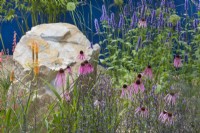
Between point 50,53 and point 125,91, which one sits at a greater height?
point 125,91

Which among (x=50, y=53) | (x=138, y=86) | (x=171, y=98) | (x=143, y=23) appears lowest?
(x=50, y=53)

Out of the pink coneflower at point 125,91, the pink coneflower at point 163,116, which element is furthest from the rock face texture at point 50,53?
the pink coneflower at point 163,116

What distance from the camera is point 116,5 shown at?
29.1ft

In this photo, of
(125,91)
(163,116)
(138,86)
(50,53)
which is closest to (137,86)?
(138,86)

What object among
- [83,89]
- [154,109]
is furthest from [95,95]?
[154,109]

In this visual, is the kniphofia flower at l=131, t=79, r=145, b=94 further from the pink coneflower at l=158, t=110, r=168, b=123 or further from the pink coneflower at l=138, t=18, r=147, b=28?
the pink coneflower at l=138, t=18, r=147, b=28

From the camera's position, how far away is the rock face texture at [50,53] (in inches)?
260

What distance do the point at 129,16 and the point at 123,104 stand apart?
3325mm

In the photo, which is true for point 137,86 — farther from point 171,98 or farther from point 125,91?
point 171,98

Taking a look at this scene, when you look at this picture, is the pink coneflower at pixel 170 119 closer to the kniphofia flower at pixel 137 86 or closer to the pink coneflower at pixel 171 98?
the pink coneflower at pixel 171 98

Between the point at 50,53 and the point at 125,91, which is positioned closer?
the point at 125,91

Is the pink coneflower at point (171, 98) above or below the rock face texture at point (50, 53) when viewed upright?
above

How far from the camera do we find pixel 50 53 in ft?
23.4

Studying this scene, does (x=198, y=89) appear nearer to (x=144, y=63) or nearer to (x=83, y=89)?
(x=83, y=89)
